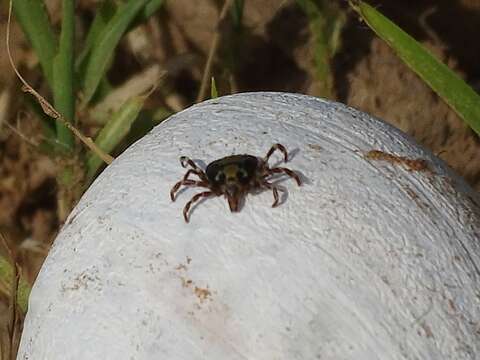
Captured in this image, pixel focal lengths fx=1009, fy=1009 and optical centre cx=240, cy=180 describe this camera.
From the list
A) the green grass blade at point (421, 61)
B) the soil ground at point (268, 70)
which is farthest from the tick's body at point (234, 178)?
the soil ground at point (268, 70)

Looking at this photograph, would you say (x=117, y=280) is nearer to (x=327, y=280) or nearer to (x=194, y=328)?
(x=194, y=328)

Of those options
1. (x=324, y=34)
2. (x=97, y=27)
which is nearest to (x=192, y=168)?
(x=97, y=27)

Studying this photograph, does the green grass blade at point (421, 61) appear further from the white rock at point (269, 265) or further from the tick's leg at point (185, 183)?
the tick's leg at point (185, 183)

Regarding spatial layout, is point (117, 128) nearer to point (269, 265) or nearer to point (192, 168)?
point (192, 168)

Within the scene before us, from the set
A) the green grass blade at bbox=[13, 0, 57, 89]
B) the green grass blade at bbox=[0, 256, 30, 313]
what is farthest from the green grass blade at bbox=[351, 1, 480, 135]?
the green grass blade at bbox=[0, 256, 30, 313]

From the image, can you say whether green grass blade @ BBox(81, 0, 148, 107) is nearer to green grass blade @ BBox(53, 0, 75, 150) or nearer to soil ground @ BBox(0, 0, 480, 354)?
green grass blade @ BBox(53, 0, 75, 150)

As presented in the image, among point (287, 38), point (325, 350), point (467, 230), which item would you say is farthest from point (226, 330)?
point (287, 38)
